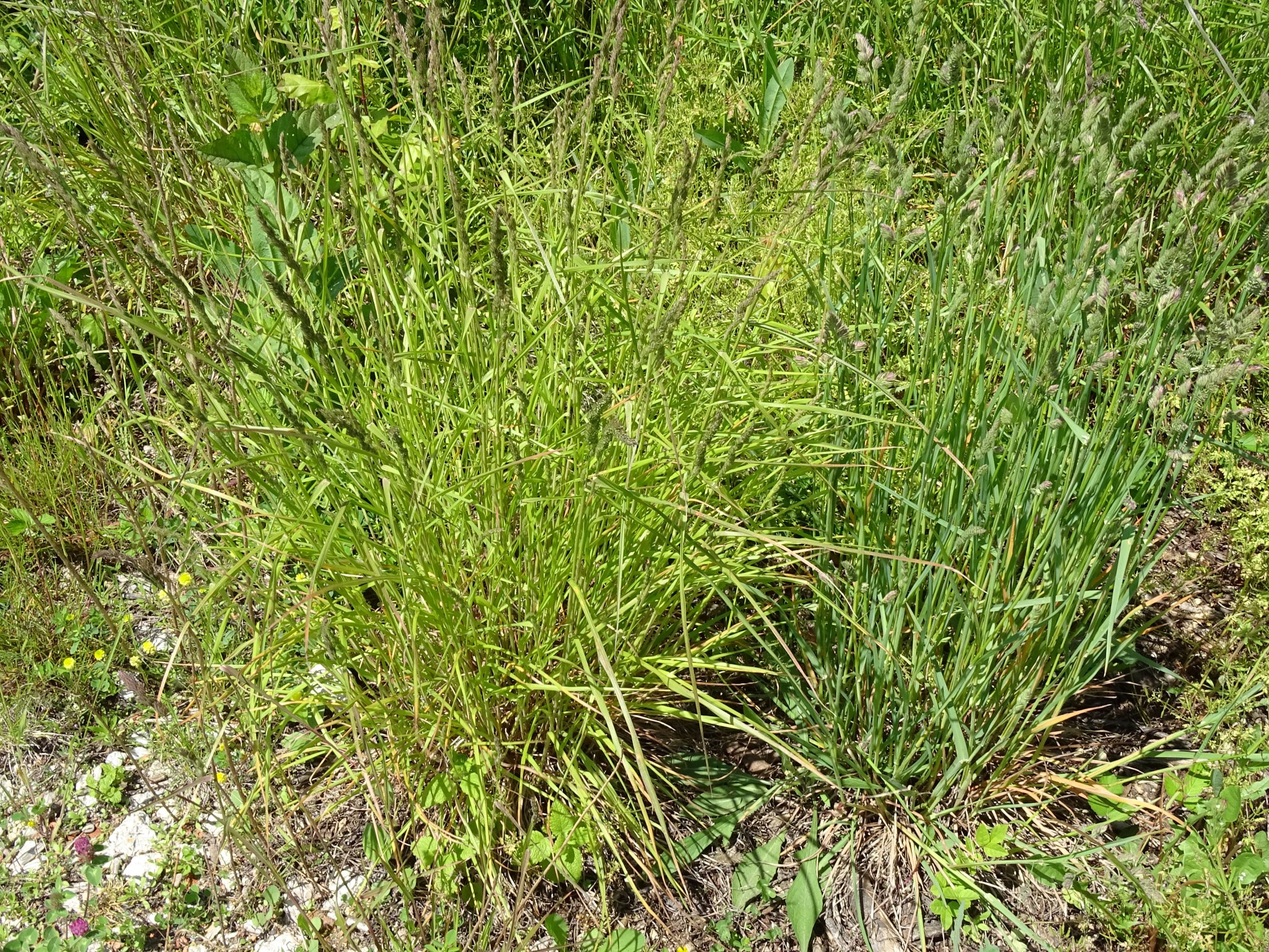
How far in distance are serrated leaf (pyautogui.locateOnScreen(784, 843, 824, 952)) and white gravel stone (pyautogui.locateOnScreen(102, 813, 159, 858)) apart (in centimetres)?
108

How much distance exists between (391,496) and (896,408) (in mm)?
856

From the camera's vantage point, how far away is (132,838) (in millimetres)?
1771

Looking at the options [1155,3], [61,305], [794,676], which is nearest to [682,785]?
[794,676]

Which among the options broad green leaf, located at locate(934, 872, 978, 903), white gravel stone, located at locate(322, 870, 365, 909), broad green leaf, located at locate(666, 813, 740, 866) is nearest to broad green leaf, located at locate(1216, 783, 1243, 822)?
broad green leaf, located at locate(934, 872, 978, 903)

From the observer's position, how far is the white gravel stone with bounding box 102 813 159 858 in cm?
175

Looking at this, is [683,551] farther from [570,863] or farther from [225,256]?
[225,256]

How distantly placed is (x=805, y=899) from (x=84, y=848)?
120cm

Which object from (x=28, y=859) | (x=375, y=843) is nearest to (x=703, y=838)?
(x=375, y=843)

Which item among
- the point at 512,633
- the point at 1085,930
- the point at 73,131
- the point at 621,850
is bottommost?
the point at 1085,930

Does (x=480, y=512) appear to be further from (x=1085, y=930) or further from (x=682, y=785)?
(x=1085, y=930)

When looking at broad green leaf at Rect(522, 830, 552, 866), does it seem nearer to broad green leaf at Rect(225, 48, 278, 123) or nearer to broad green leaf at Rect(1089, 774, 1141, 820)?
broad green leaf at Rect(1089, 774, 1141, 820)

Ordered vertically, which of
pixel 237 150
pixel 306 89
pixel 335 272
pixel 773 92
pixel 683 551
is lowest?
pixel 683 551

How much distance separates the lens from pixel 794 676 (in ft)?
6.19

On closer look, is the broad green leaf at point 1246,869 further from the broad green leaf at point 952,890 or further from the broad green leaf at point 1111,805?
the broad green leaf at point 952,890
